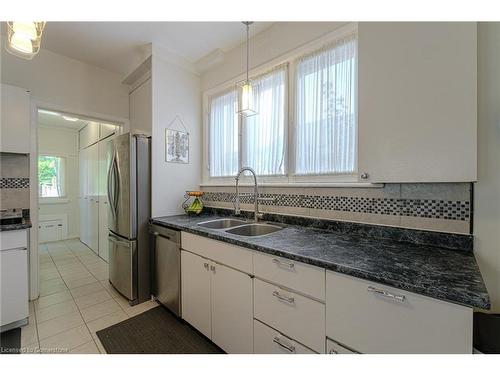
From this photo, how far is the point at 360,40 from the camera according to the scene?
45.9 inches

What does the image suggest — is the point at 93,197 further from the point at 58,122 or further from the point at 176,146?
the point at 176,146

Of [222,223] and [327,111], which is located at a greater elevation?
[327,111]

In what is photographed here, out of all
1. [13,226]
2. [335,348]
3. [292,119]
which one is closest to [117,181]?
[13,226]

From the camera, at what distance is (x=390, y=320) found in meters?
0.80

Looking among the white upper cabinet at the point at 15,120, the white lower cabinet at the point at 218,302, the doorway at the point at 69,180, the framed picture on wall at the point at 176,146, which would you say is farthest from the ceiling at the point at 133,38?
the white lower cabinet at the point at 218,302

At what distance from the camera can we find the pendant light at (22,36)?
40.0 inches

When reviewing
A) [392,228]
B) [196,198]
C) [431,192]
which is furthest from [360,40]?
[196,198]

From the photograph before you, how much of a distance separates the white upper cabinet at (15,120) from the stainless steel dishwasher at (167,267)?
4.54 feet

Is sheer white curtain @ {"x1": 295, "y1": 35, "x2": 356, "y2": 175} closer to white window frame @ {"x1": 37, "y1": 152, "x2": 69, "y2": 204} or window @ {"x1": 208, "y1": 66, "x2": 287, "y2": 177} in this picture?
window @ {"x1": 208, "y1": 66, "x2": 287, "y2": 177}

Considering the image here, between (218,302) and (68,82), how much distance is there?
2931mm
